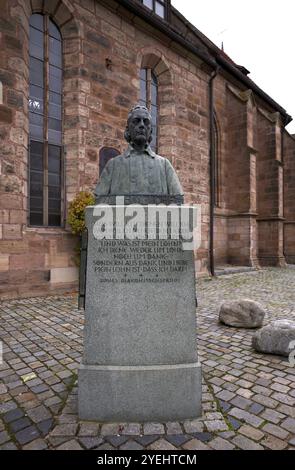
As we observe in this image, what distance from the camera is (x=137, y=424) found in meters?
2.53

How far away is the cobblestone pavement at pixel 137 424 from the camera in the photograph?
2303 millimetres

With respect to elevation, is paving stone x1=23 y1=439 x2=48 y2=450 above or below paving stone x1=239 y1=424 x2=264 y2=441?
below

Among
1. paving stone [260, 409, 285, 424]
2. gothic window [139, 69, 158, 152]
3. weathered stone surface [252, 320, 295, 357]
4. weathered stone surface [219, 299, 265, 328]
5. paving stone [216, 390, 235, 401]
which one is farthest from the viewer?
gothic window [139, 69, 158, 152]

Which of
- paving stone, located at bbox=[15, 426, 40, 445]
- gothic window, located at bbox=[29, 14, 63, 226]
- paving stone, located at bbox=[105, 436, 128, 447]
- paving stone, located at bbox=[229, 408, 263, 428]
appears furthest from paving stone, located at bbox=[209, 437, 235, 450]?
gothic window, located at bbox=[29, 14, 63, 226]

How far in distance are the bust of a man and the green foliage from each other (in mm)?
4651

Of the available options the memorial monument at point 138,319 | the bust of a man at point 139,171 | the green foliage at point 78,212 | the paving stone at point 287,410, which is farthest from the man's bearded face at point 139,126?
the green foliage at point 78,212

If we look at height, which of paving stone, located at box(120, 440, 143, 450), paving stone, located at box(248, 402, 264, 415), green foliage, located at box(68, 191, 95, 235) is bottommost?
paving stone, located at box(120, 440, 143, 450)

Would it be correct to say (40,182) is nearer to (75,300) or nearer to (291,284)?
(75,300)

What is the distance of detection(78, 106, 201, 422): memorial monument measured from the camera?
2.59 m

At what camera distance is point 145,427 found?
97.7 inches

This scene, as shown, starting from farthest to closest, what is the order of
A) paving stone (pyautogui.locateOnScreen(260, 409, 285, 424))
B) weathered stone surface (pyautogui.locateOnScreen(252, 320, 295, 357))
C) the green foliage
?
the green foliage
weathered stone surface (pyautogui.locateOnScreen(252, 320, 295, 357))
paving stone (pyautogui.locateOnScreen(260, 409, 285, 424))

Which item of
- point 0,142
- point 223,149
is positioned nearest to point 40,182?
point 0,142

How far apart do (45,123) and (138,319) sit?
7.03 m

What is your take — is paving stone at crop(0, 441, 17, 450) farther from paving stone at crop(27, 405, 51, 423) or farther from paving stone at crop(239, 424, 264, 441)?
paving stone at crop(239, 424, 264, 441)
